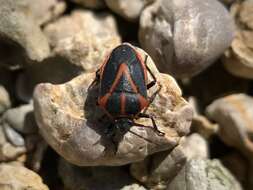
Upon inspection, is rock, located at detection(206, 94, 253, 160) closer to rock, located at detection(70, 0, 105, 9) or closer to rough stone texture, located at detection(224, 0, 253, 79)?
rough stone texture, located at detection(224, 0, 253, 79)

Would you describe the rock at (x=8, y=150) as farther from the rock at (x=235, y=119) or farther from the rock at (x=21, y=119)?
the rock at (x=235, y=119)

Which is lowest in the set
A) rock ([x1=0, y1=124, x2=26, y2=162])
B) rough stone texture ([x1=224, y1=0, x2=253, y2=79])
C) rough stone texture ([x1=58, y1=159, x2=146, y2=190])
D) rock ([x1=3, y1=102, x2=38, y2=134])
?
rough stone texture ([x1=58, y1=159, x2=146, y2=190])

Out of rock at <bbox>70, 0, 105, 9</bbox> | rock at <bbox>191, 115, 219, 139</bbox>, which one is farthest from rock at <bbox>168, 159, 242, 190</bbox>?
rock at <bbox>70, 0, 105, 9</bbox>

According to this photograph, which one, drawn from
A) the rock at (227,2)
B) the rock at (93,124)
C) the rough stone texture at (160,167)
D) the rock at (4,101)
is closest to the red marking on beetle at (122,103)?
the rock at (93,124)

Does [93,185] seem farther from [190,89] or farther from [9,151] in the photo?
[190,89]

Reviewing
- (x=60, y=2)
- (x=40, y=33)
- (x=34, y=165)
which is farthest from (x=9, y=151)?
(x=60, y=2)

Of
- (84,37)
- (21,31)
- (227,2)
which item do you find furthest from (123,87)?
(227,2)

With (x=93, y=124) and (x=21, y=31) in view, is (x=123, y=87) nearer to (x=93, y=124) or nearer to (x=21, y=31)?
(x=93, y=124)
